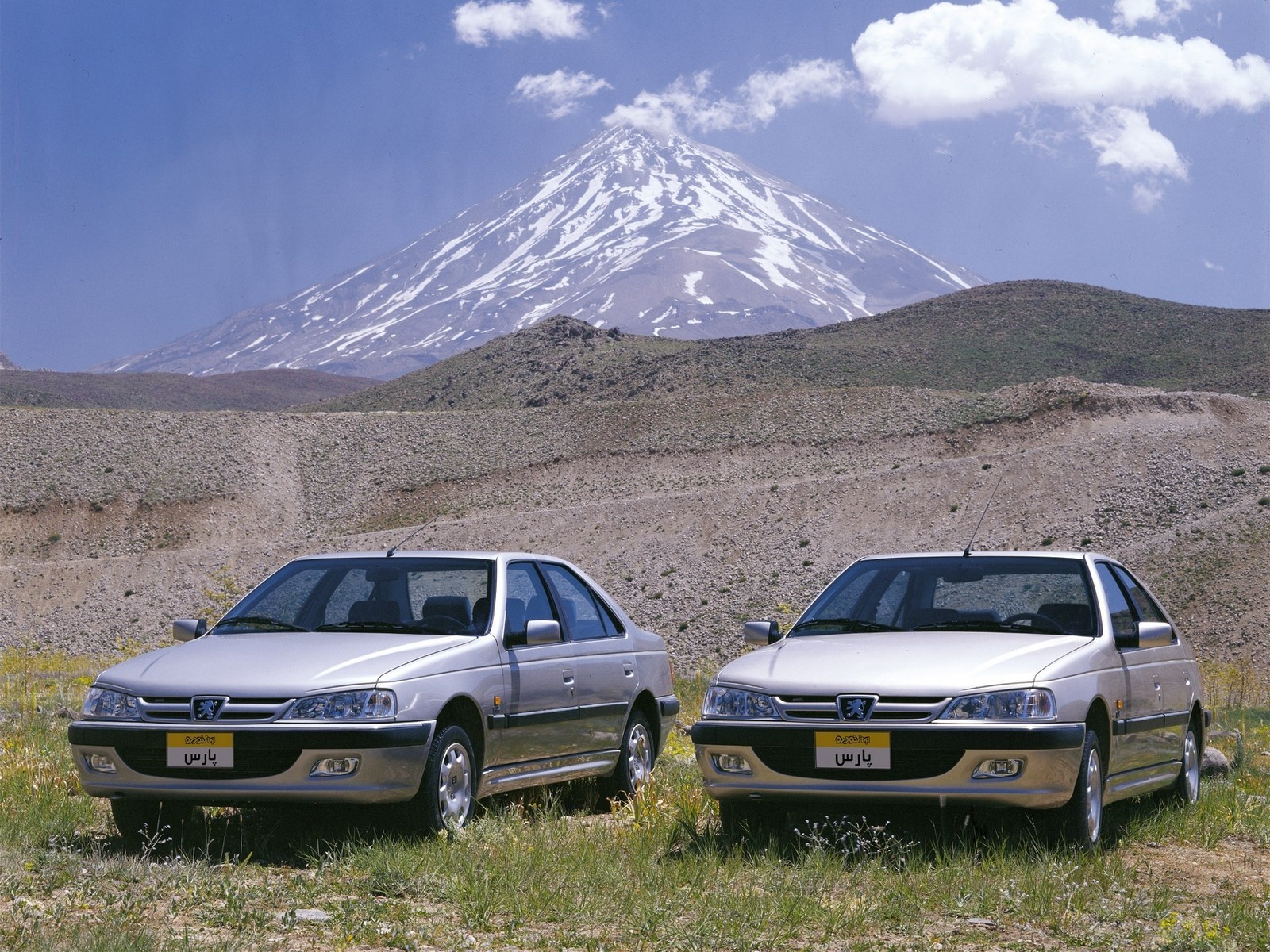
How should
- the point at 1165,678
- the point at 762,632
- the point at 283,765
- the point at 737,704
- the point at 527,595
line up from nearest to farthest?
the point at 283,765, the point at 737,704, the point at 762,632, the point at 1165,678, the point at 527,595

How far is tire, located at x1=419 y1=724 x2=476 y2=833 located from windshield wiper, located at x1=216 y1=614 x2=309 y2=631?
50.3 inches

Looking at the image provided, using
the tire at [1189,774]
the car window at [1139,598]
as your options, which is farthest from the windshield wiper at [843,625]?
the tire at [1189,774]

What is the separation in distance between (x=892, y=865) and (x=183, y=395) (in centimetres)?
17592

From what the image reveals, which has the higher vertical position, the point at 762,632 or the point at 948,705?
the point at 762,632

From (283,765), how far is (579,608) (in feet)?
8.67

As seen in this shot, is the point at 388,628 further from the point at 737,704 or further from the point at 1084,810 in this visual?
the point at 1084,810

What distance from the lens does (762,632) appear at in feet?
25.8

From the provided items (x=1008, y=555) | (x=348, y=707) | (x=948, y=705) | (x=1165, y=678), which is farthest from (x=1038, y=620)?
(x=348, y=707)

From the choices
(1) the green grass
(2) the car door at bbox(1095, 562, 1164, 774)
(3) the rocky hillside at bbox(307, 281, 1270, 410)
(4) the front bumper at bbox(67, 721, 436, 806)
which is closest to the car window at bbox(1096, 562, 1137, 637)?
(2) the car door at bbox(1095, 562, 1164, 774)

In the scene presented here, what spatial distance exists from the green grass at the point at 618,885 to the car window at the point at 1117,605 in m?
1.06

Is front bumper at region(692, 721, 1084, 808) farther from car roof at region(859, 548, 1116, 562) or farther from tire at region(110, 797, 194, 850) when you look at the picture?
tire at region(110, 797, 194, 850)

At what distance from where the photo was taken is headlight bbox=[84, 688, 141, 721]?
695cm

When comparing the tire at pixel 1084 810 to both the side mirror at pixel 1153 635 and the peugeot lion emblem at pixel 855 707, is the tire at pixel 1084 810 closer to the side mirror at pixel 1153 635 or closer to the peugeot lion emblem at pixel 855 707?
the side mirror at pixel 1153 635

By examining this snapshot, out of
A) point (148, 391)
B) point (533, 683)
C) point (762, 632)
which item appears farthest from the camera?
point (148, 391)
